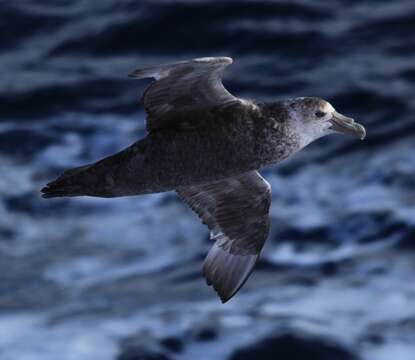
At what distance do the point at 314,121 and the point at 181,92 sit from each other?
3.24 feet

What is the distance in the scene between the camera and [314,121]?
8930 millimetres

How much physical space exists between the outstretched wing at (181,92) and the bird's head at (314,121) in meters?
0.48

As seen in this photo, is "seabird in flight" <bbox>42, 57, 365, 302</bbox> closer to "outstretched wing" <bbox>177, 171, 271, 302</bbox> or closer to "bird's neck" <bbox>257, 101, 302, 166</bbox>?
"bird's neck" <bbox>257, 101, 302, 166</bbox>

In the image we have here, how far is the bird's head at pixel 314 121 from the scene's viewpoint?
8.84 meters

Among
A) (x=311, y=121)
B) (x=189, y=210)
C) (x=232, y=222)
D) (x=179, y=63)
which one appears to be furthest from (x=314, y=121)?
(x=189, y=210)

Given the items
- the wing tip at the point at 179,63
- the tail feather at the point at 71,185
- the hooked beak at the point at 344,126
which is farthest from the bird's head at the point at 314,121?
the tail feather at the point at 71,185

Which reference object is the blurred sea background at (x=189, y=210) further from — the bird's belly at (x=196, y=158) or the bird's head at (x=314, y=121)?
the bird's belly at (x=196, y=158)

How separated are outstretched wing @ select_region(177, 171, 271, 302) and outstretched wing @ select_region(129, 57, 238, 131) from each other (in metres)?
1.08

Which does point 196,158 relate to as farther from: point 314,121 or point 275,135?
point 314,121

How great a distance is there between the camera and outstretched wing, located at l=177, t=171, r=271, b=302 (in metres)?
9.72

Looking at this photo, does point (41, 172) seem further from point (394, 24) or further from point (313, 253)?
point (394, 24)

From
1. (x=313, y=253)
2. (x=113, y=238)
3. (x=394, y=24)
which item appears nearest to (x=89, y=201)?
(x=113, y=238)

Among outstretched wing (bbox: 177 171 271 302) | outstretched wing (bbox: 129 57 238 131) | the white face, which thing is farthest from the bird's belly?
outstretched wing (bbox: 177 171 271 302)

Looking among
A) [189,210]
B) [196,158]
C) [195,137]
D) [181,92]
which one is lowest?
[189,210]
